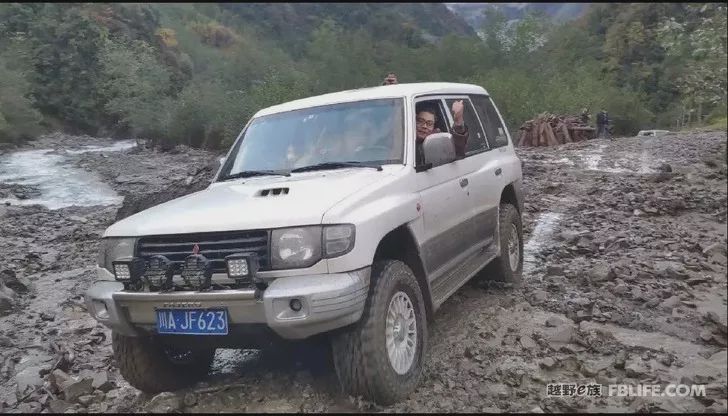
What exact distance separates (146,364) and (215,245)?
1046 mm

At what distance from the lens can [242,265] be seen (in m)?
3.02

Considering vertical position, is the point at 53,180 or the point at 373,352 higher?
the point at 373,352

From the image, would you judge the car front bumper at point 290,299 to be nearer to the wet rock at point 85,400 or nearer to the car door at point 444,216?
the car door at point 444,216

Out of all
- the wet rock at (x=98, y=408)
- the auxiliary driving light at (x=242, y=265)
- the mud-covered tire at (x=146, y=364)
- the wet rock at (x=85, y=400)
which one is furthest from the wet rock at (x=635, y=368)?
the wet rock at (x=85, y=400)

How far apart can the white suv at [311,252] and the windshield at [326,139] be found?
11mm

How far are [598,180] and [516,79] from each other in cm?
2829

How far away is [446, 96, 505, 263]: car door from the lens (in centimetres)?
467

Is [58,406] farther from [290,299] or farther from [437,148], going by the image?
[437,148]

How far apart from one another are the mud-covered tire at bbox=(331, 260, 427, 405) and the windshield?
0.97 meters

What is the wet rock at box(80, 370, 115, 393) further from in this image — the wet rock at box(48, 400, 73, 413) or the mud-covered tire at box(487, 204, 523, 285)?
the mud-covered tire at box(487, 204, 523, 285)

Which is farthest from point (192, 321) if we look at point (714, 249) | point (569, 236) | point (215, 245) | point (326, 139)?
point (569, 236)

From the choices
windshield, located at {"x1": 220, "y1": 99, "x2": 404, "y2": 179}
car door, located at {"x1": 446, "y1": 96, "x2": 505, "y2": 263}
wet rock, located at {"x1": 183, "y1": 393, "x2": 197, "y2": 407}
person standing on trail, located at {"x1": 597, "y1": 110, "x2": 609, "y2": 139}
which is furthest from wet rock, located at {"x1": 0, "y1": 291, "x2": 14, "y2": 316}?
person standing on trail, located at {"x1": 597, "y1": 110, "x2": 609, "y2": 139}

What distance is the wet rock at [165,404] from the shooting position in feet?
11.5

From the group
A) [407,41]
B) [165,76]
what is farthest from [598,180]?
[407,41]
